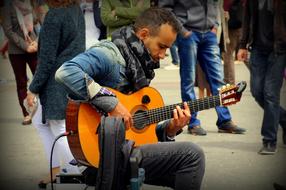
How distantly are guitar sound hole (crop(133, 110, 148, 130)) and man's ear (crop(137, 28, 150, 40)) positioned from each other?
478 millimetres

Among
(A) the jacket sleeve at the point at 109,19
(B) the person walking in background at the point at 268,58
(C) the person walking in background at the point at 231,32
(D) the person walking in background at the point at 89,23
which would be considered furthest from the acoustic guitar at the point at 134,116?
(C) the person walking in background at the point at 231,32

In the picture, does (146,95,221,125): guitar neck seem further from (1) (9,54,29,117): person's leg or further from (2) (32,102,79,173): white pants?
(1) (9,54,29,117): person's leg

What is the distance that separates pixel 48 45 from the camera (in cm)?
475

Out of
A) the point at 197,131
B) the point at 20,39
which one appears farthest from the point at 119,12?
the point at 197,131

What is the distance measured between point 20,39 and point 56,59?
2667 mm

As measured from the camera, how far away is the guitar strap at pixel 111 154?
133 inches

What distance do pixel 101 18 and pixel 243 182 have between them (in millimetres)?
2524

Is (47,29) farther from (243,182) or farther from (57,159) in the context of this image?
(243,182)

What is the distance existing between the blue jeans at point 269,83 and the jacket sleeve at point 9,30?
8.50 feet

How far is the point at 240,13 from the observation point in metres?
8.91

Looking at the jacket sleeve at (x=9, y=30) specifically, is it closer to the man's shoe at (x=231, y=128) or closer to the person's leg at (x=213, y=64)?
the person's leg at (x=213, y=64)

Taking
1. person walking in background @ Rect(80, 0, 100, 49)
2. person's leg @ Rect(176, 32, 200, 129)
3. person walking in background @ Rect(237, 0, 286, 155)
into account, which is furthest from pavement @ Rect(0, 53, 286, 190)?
person walking in background @ Rect(80, 0, 100, 49)

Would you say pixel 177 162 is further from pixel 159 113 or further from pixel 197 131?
pixel 197 131

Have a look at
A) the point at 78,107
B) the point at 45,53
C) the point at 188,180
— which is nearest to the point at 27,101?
the point at 45,53
